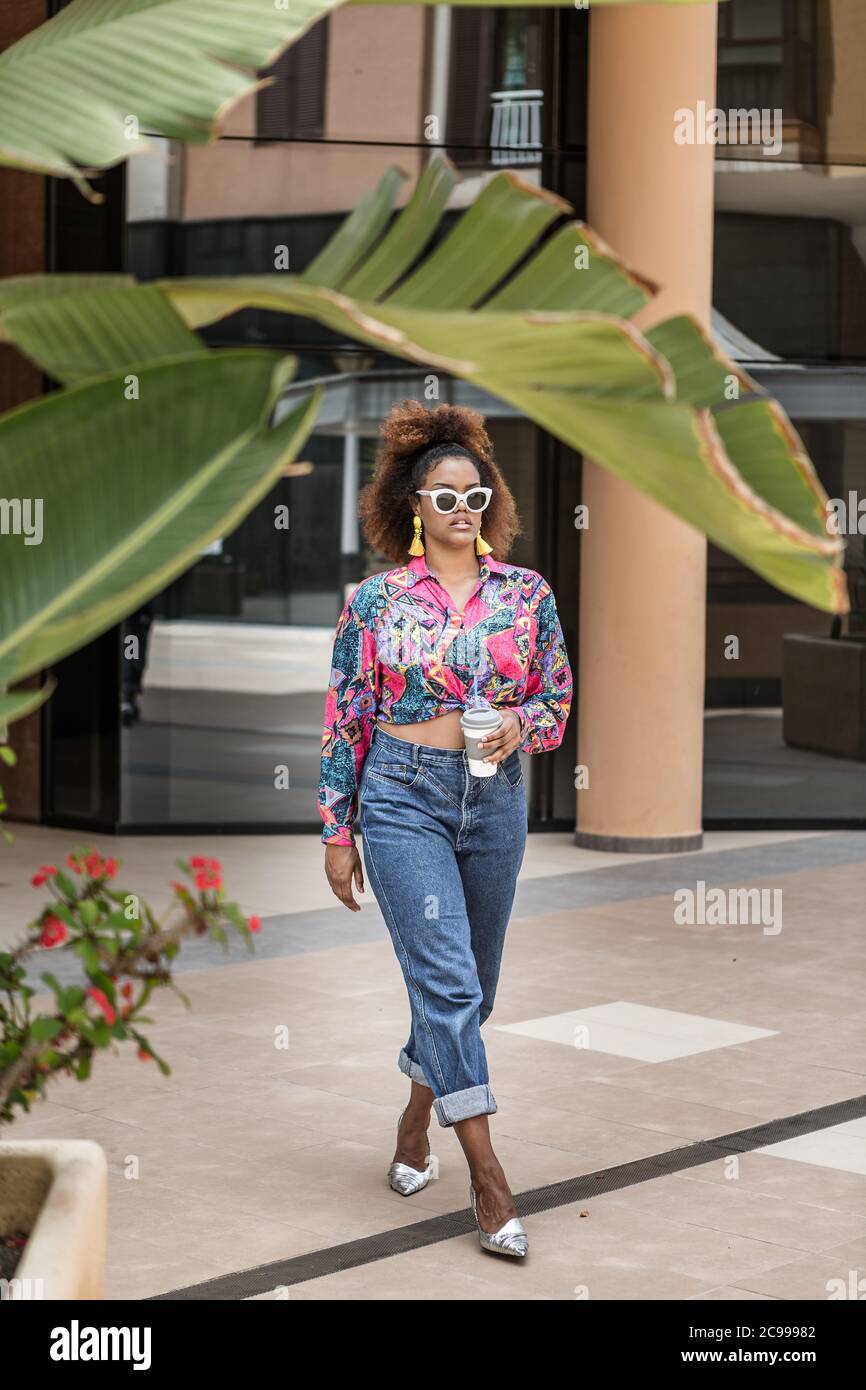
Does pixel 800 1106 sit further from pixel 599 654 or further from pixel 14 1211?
pixel 599 654

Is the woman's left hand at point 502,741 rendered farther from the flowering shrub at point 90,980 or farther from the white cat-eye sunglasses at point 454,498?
the flowering shrub at point 90,980

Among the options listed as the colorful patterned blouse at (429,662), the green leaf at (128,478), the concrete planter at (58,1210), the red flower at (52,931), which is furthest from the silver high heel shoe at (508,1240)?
the green leaf at (128,478)

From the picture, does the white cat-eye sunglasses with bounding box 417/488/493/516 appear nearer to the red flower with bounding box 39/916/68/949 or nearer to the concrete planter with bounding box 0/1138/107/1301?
the concrete planter with bounding box 0/1138/107/1301

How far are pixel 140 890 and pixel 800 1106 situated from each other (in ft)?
15.4

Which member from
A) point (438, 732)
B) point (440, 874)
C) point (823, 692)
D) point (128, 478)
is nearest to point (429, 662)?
point (438, 732)

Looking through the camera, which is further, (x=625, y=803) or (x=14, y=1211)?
(x=625, y=803)

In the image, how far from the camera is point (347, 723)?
455cm

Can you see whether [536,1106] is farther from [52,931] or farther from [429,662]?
[52,931]

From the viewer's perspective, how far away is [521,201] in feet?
4.87

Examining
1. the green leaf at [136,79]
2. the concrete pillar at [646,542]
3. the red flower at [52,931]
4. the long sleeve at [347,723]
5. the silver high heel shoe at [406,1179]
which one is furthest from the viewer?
the concrete pillar at [646,542]

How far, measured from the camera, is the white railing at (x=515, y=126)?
11.4 meters

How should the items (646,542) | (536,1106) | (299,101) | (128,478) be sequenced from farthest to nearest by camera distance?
1. (299,101)
2. (646,542)
3. (536,1106)
4. (128,478)

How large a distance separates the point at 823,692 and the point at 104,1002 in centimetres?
1014
